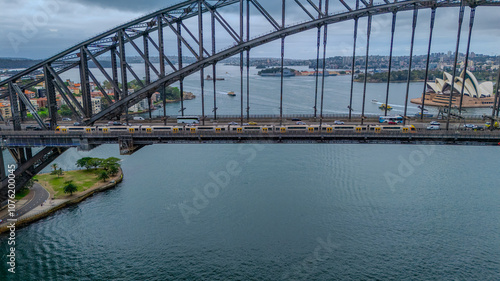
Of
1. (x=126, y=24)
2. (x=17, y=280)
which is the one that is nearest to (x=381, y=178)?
(x=126, y=24)

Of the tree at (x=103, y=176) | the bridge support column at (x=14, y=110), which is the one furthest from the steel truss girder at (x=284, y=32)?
the tree at (x=103, y=176)

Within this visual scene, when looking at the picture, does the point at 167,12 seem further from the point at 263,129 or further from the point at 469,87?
the point at 469,87

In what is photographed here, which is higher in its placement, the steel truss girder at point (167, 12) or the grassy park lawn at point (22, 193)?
the steel truss girder at point (167, 12)

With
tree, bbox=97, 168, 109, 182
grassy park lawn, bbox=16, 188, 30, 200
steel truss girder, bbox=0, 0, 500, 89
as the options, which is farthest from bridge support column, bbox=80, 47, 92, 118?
grassy park lawn, bbox=16, 188, 30, 200

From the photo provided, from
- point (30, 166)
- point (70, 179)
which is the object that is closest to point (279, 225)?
point (30, 166)

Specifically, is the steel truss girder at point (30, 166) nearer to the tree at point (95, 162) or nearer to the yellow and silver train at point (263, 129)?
the yellow and silver train at point (263, 129)

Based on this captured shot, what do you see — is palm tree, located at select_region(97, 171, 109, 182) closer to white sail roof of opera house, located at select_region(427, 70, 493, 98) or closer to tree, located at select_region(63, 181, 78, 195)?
tree, located at select_region(63, 181, 78, 195)
